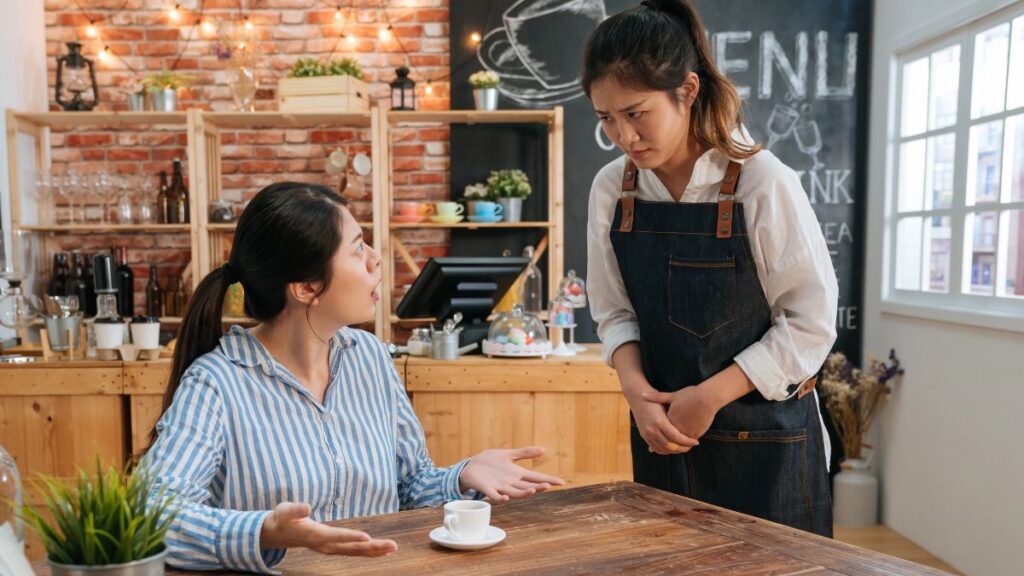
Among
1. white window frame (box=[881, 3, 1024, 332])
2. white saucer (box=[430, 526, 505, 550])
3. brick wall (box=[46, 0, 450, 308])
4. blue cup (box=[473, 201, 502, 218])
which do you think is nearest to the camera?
white saucer (box=[430, 526, 505, 550])

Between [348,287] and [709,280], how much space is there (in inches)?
27.4

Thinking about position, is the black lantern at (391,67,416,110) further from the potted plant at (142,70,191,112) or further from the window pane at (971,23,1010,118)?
the window pane at (971,23,1010,118)

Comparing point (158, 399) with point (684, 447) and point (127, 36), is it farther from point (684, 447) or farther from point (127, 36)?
point (684, 447)

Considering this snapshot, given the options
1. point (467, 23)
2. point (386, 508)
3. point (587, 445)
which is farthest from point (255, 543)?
point (467, 23)

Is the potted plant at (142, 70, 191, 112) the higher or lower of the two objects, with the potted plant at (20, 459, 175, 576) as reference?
higher

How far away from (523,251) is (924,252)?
5.83 feet

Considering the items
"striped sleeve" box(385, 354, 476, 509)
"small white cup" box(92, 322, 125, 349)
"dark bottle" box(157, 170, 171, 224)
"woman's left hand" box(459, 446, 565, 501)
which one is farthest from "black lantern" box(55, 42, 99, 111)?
"woman's left hand" box(459, 446, 565, 501)

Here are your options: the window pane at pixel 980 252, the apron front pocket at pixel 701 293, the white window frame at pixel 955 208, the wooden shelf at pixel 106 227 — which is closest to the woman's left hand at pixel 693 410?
the apron front pocket at pixel 701 293

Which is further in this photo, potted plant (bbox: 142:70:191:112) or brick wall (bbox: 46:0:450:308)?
brick wall (bbox: 46:0:450:308)

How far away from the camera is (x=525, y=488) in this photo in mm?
1487

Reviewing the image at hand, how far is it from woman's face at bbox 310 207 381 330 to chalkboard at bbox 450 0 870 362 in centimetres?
239

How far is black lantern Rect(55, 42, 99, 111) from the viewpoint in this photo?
380 centimetres

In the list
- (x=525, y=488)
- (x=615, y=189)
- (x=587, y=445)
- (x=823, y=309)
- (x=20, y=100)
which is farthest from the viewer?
(x=20, y=100)

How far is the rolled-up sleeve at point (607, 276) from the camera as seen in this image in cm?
185
